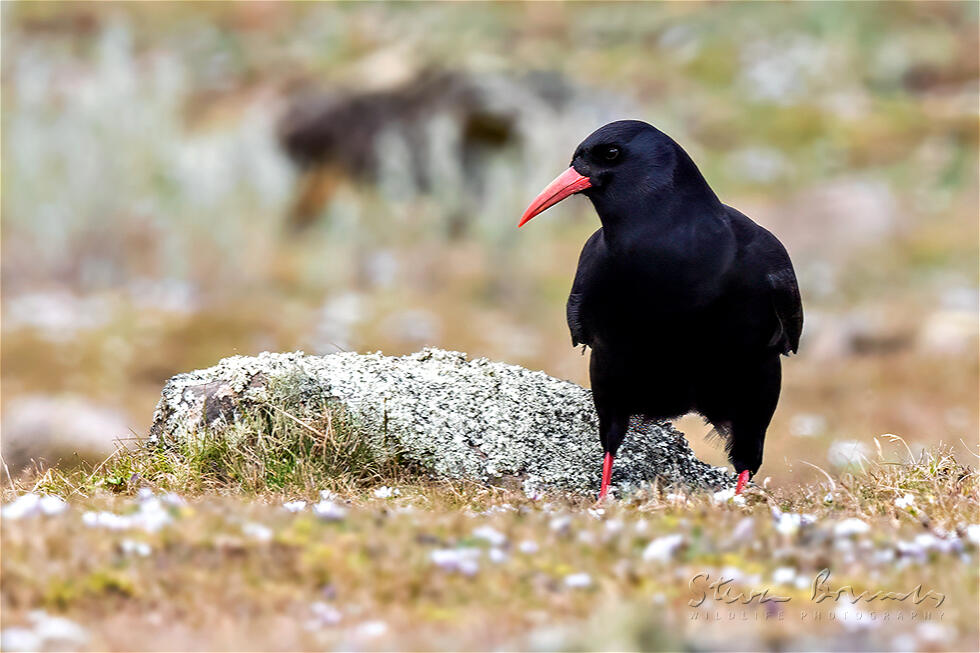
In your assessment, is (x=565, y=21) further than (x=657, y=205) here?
Yes

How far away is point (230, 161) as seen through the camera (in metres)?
24.9

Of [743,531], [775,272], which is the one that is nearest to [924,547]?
[743,531]

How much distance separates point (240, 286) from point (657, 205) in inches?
658

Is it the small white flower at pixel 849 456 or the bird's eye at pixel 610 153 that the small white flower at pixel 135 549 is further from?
the small white flower at pixel 849 456

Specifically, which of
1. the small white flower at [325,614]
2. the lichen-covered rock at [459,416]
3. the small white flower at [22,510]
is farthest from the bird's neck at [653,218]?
the small white flower at [22,510]

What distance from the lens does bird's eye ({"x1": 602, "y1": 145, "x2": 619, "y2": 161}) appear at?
6.72m

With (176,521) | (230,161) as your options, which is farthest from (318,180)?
(176,521)

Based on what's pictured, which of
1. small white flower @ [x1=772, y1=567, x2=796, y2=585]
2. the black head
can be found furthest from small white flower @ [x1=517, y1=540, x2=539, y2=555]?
the black head

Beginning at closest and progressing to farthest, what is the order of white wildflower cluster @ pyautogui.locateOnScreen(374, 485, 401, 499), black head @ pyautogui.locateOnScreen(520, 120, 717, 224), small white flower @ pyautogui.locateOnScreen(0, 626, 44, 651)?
small white flower @ pyautogui.locateOnScreen(0, 626, 44, 651), white wildflower cluster @ pyautogui.locateOnScreen(374, 485, 401, 499), black head @ pyautogui.locateOnScreen(520, 120, 717, 224)

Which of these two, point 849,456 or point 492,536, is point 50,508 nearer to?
point 492,536

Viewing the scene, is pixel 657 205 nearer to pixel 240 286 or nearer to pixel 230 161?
pixel 240 286

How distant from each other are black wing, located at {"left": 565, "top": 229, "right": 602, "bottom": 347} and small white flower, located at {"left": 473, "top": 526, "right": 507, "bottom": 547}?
8.12 feet

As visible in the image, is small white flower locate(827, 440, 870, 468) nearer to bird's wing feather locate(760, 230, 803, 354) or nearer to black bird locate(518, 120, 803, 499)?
black bird locate(518, 120, 803, 499)

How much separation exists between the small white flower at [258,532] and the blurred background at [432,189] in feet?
34.5
